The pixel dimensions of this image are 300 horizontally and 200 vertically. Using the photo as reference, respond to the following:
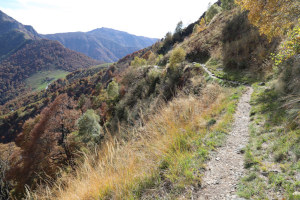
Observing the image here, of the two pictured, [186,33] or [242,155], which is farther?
[186,33]

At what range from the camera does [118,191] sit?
2869mm

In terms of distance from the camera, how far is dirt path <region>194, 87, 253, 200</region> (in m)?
2.86

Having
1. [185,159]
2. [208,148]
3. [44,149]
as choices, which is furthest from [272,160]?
[44,149]

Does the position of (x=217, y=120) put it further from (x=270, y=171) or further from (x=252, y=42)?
(x=252, y=42)

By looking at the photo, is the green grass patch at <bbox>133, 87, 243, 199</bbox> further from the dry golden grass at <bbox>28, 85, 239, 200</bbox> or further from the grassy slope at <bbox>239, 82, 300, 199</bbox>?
the grassy slope at <bbox>239, 82, 300, 199</bbox>

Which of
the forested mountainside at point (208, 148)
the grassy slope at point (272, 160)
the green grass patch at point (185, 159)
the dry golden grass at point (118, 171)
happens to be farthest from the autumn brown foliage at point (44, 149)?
the grassy slope at point (272, 160)

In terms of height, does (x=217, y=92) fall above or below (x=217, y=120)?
above

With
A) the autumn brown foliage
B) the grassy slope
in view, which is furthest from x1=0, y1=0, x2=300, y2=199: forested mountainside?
the autumn brown foliage

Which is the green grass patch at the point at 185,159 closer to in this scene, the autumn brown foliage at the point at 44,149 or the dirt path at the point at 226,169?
the dirt path at the point at 226,169

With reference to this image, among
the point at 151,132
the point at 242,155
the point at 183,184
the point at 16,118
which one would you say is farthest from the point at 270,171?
the point at 16,118

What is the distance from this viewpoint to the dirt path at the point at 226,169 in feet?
9.39

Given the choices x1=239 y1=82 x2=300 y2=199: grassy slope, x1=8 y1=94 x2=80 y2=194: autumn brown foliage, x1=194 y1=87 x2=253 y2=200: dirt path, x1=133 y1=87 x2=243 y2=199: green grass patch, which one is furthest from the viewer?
x1=8 y1=94 x2=80 y2=194: autumn brown foliage

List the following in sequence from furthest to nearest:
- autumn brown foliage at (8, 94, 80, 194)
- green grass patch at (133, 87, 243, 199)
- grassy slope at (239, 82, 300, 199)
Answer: autumn brown foliage at (8, 94, 80, 194) < green grass patch at (133, 87, 243, 199) < grassy slope at (239, 82, 300, 199)

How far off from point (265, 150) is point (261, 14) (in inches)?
313
